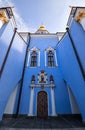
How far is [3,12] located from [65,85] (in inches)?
341

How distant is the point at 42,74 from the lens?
36.7 feet

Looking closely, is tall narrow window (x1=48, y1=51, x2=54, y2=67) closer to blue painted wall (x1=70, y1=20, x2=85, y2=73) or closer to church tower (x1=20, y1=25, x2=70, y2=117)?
church tower (x1=20, y1=25, x2=70, y2=117)

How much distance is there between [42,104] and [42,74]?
299 cm

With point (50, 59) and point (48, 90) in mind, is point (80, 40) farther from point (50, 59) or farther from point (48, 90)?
point (48, 90)

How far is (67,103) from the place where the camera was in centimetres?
959

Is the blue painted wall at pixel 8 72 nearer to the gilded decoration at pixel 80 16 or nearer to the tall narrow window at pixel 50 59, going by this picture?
the tall narrow window at pixel 50 59

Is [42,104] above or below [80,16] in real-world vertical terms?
below

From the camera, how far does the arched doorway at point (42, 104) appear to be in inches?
365

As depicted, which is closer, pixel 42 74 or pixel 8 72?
pixel 8 72

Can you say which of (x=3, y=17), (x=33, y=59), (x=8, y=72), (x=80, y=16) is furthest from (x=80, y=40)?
(x=3, y=17)

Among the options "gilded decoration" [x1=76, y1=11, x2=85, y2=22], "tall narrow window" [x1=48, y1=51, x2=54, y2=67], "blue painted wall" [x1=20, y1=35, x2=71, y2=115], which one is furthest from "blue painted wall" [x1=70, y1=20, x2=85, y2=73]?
"tall narrow window" [x1=48, y1=51, x2=54, y2=67]

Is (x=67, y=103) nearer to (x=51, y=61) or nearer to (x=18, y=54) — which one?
(x=51, y=61)

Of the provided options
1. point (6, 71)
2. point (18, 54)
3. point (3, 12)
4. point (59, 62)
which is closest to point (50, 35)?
point (59, 62)

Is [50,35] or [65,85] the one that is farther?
[50,35]
